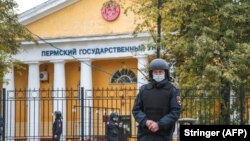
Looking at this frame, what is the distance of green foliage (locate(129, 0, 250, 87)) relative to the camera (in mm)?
16719

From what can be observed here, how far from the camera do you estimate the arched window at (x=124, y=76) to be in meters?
32.0

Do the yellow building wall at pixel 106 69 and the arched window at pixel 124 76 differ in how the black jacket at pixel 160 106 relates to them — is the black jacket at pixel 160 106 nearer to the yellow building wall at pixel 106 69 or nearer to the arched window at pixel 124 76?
the arched window at pixel 124 76

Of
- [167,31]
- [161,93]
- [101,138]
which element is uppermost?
[167,31]

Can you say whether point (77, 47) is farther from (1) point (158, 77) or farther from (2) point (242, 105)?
(1) point (158, 77)

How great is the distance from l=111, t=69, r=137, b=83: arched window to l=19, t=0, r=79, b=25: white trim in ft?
15.9

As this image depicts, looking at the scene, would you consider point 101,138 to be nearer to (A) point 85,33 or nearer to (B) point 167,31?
(B) point 167,31

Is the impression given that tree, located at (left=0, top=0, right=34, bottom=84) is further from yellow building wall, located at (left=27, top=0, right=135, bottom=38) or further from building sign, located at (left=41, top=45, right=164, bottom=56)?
yellow building wall, located at (left=27, top=0, right=135, bottom=38)

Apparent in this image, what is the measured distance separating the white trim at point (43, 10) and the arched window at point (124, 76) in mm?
4835

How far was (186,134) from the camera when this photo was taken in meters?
7.64

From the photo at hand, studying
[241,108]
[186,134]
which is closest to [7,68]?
[241,108]

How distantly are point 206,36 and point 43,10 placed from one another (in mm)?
18703

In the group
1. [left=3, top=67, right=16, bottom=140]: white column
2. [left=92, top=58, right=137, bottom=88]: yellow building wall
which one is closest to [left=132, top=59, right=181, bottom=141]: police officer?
[left=3, top=67, right=16, bottom=140]: white column

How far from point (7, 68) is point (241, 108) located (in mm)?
9402

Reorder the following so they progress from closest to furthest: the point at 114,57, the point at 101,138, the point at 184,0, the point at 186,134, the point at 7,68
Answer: the point at 186,134 → the point at 184,0 → the point at 7,68 → the point at 101,138 → the point at 114,57
